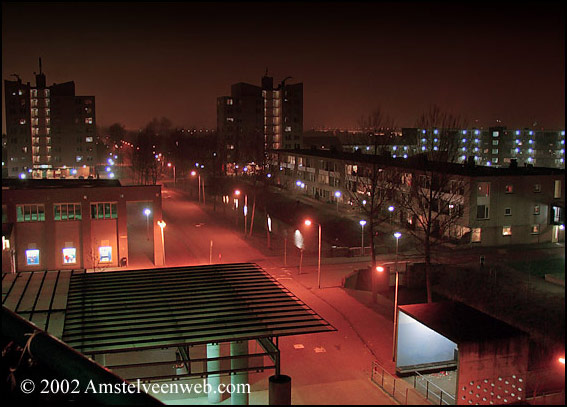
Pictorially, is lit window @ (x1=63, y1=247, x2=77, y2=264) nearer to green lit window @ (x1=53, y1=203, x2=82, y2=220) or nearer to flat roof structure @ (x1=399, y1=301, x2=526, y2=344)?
green lit window @ (x1=53, y1=203, x2=82, y2=220)

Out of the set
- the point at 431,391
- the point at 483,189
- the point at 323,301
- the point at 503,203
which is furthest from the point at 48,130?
the point at 431,391

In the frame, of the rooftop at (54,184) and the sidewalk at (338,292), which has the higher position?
the rooftop at (54,184)

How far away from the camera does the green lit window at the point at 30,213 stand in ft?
65.3

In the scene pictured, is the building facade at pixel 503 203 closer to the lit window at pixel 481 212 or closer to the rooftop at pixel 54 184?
the lit window at pixel 481 212

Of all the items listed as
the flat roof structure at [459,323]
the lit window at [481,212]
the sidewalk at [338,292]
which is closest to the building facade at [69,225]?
the sidewalk at [338,292]

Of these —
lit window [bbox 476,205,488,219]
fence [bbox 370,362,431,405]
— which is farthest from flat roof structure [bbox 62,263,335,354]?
lit window [bbox 476,205,488,219]

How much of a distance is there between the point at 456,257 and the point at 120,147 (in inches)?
2872

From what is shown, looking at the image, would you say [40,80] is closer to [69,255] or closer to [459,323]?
[69,255]

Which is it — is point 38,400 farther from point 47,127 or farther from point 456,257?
point 47,127

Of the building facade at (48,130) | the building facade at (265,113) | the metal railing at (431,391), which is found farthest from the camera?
the building facade at (265,113)

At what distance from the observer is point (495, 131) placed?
72.8 meters

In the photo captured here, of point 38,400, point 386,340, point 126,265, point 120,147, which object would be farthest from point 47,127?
point 38,400

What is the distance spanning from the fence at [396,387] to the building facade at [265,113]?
52.7m

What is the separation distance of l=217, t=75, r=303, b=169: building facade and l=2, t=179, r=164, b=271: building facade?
139 feet
